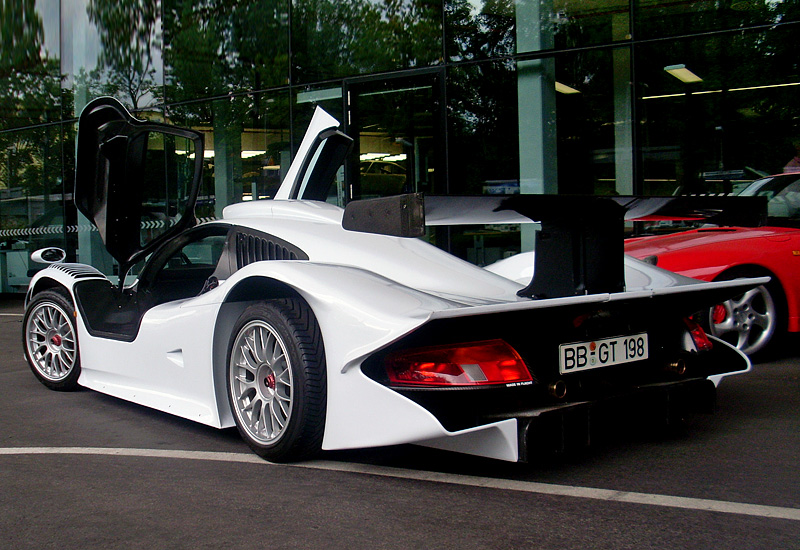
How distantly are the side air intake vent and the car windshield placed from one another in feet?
18.1

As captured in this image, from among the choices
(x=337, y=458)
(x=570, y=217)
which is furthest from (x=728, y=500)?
(x=337, y=458)

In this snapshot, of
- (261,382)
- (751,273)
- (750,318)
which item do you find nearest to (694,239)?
(751,273)

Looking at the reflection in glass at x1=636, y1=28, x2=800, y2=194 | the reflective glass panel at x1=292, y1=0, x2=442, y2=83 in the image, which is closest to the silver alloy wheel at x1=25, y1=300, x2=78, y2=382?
the reflection in glass at x1=636, y1=28, x2=800, y2=194

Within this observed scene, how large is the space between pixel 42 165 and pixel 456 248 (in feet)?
30.5

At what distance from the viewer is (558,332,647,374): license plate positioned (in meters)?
3.16

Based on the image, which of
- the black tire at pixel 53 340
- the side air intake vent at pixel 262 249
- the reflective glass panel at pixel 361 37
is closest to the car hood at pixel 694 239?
the side air intake vent at pixel 262 249

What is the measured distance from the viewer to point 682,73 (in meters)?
9.42

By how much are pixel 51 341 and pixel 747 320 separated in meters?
4.86

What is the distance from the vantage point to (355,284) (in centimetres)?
325

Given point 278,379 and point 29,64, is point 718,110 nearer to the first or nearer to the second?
point 278,379

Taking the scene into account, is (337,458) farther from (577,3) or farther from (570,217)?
(577,3)

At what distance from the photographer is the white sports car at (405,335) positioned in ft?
9.66

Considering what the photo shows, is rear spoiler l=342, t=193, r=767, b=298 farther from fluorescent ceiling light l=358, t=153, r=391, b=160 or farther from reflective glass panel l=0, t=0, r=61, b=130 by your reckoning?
reflective glass panel l=0, t=0, r=61, b=130

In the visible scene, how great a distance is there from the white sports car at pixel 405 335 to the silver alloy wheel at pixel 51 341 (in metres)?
0.64
